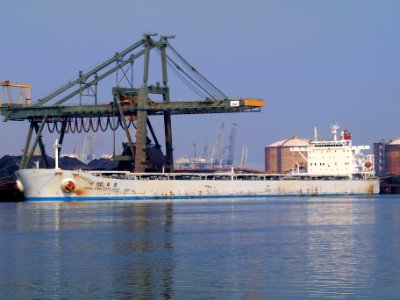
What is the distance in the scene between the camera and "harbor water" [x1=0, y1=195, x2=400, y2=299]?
2253 centimetres

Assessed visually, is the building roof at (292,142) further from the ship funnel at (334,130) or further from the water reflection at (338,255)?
the water reflection at (338,255)

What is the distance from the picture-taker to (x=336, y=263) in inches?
1077

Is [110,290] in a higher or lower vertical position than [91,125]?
lower

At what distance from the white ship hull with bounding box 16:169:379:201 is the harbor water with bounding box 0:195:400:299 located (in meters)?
28.7

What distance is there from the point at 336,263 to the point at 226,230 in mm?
13446

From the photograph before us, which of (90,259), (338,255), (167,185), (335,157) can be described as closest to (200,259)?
(90,259)

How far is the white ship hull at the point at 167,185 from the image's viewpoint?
7581 cm

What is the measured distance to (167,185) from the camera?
274ft

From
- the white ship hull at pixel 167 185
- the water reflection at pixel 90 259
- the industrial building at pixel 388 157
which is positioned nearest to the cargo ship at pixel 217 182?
the white ship hull at pixel 167 185

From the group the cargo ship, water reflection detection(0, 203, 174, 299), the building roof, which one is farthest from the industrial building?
water reflection detection(0, 203, 174, 299)

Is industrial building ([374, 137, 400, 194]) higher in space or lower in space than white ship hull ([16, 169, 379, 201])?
higher

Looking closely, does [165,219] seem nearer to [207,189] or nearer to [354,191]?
[207,189]

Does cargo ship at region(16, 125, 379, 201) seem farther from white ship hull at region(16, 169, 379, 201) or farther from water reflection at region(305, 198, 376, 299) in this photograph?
water reflection at region(305, 198, 376, 299)

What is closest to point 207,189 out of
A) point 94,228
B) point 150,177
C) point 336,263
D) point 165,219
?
point 150,177
